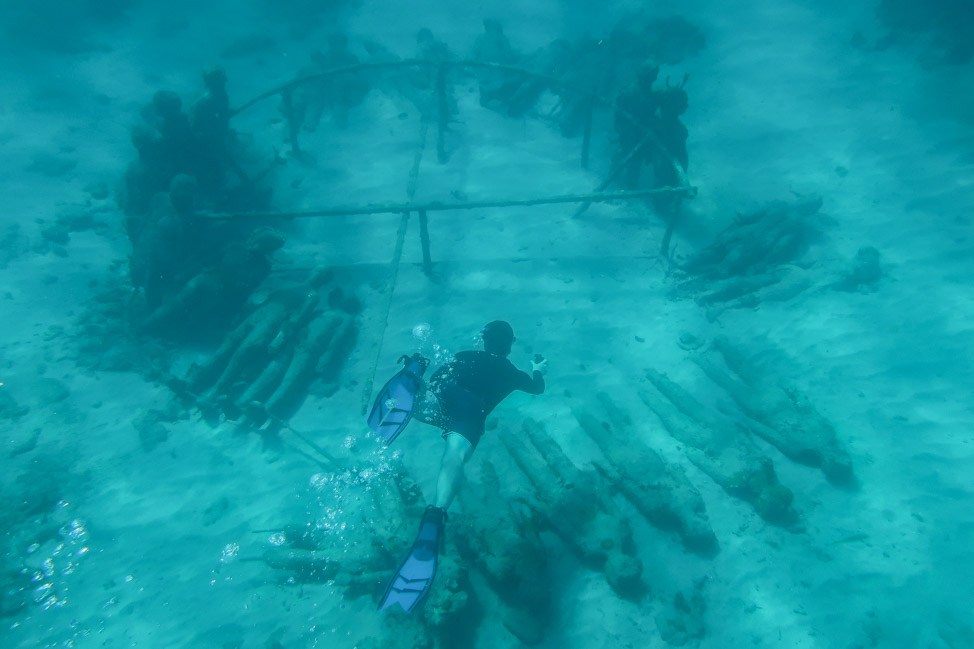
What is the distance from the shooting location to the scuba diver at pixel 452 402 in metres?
5.51

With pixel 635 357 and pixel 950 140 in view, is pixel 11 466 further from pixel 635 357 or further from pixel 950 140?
pixel 950 140

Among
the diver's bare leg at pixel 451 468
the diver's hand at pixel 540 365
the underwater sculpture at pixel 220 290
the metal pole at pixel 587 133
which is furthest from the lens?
the metal pole at pixel 587 133

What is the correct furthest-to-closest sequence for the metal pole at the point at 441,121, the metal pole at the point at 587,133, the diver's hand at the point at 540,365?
1. the metal pole at the point at 441,121
2. the metal pole at the point at 587,133
3. the diver's hand at the point at 540,365

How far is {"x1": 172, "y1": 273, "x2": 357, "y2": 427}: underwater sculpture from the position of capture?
25.1ft

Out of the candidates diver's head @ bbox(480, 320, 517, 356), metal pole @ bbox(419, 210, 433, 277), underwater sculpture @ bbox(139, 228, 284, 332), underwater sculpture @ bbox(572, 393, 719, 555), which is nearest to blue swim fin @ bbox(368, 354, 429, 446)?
diver's head @ bbox(480, 320, 517, 356)

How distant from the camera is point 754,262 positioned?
977cm

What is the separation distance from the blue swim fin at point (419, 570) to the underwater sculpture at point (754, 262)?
259 inches

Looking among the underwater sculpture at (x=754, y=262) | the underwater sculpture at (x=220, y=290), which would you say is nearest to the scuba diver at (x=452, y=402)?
the underwater sculpture at (x=220, y=290)

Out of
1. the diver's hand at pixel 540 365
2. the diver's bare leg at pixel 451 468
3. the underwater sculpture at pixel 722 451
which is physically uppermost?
the diver's hand at pixel 540 365

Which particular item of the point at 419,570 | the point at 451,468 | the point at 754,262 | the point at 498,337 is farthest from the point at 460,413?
the point at 754,262

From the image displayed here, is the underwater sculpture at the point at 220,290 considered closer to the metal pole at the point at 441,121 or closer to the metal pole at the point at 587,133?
the metal pole at the point at 441,121

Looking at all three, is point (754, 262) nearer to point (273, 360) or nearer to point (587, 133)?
point (587, 133)

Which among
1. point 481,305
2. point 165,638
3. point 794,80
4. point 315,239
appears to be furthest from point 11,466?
point 794,80

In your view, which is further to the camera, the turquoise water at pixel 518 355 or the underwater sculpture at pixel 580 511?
the turquoise water at pixel 518 355
